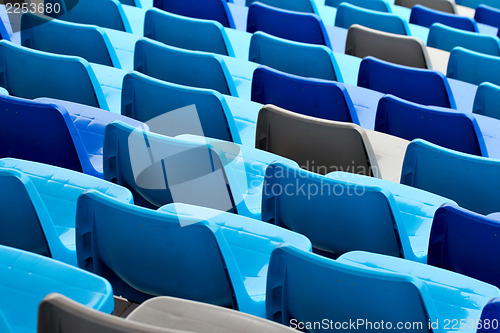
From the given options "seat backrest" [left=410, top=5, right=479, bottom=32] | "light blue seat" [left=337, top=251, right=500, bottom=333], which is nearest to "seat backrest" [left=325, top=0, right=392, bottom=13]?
"seat backrest" [left=410, top=5, right=479, bottom=32]

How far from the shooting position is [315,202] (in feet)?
8.52

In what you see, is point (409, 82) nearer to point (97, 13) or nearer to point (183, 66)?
point (183, 66)

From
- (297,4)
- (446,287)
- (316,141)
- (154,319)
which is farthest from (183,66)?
(297,4)

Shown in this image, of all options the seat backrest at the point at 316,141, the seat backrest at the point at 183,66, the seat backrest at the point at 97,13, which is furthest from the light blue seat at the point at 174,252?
the seat backrest at the point at 97,13

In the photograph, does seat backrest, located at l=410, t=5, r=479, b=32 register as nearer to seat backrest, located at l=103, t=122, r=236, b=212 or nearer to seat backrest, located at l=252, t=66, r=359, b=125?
seat backrest, located at l=252, t=66, r=359, b=125

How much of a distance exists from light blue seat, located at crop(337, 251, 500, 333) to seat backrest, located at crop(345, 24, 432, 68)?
9.35ft

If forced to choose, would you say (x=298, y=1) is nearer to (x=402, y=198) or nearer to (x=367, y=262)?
(x=402, y=198)

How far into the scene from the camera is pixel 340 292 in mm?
2033

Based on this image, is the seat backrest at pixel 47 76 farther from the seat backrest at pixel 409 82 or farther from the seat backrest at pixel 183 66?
the seat backrest at pixel 409 82

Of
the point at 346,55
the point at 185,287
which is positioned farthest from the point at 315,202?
the point at 346,55

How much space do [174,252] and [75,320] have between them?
627 millimetres

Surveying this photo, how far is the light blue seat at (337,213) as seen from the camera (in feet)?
8.18

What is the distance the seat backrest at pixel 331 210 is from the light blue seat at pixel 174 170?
0.59 ft

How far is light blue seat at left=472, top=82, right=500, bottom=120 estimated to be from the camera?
4.16 metres
